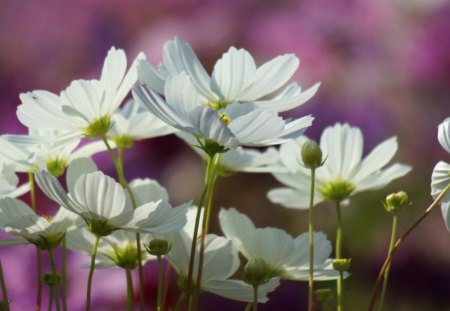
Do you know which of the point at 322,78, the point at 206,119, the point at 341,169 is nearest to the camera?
the point at 206,119

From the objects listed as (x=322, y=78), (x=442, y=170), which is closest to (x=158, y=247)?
(x=442, y=170)

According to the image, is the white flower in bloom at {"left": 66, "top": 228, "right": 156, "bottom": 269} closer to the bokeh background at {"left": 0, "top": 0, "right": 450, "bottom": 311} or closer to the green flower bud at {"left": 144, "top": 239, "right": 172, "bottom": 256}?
the green flower bud at {"left": 144, "top": 239, "right": 172, "bottom": 256}

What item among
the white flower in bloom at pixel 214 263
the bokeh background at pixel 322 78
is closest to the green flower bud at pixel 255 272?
the white flower in bloom at pixel 214 263

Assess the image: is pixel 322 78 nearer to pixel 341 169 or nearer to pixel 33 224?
pixel 341 169

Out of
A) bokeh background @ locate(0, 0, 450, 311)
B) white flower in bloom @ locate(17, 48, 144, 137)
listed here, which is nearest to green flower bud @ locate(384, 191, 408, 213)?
white flower in bloom @ locate(17, 48, 144, 137)

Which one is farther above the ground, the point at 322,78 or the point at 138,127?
the point at 322,78

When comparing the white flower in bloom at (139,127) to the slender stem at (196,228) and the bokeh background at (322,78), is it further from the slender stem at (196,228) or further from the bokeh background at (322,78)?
the bokeh background at (322,78)
